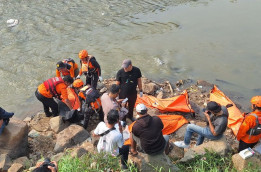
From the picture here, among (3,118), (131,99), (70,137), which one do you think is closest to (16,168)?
(3,118)

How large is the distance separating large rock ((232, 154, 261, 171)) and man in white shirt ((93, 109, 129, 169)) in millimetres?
1958

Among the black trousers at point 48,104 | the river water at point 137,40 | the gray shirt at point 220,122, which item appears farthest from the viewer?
the river water at point 137,40

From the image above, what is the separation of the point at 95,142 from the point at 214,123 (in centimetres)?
255

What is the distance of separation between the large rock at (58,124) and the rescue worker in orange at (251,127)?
415cm

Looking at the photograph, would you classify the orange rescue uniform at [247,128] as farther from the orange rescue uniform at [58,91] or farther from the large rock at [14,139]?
the large rock at [14,139]

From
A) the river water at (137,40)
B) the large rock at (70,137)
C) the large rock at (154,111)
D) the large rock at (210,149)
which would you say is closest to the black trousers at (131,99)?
the large rock at (154,111)

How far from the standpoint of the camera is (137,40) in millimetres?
12219

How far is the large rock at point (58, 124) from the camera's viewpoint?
653cm

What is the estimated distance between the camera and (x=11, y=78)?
941 centimetres

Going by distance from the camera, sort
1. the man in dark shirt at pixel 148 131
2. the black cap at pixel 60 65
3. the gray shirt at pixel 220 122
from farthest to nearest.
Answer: the black cap at pixel 60 65 < the gray shirt at pixel 220 122 < the man in dark shirt at pixel 148 131

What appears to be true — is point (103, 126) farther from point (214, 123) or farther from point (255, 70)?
point (255, 70)

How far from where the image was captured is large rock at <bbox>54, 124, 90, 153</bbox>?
5.84m

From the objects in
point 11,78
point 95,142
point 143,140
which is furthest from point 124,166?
point 11,78

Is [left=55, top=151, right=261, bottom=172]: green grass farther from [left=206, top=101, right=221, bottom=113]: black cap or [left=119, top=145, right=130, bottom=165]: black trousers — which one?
[left=206, top=101, right=221, bottom=113]: black cap
